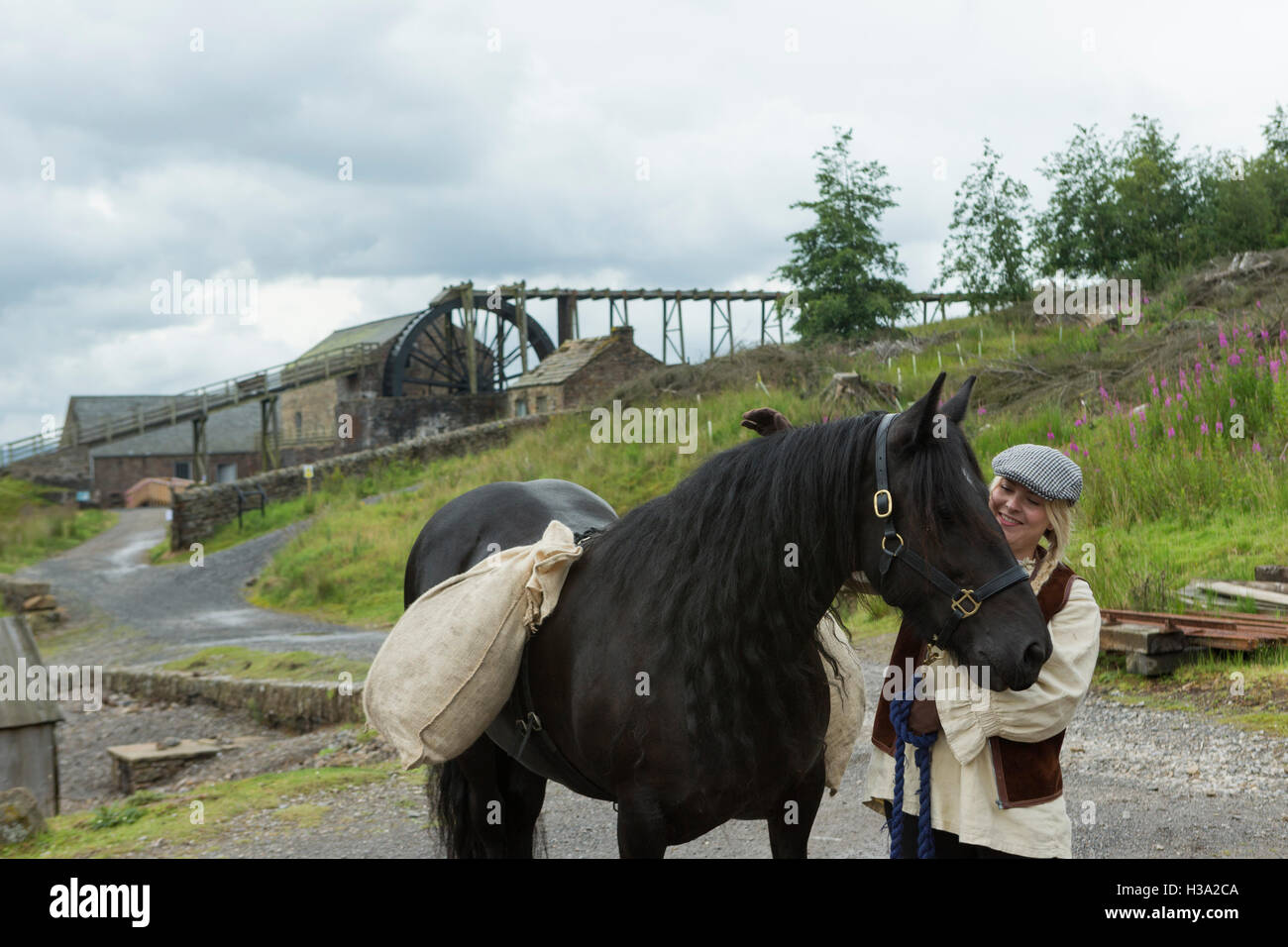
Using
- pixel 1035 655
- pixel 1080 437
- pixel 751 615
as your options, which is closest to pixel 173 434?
pixel 1080 437

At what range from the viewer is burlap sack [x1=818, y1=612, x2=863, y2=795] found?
2936 mm

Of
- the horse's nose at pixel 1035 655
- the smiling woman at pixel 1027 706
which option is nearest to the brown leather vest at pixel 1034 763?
the smiling woman at pixel 1027 706

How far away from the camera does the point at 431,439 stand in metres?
27.1

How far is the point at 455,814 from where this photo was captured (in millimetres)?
3996

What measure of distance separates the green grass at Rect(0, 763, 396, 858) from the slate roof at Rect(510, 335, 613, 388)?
2454 centimetres

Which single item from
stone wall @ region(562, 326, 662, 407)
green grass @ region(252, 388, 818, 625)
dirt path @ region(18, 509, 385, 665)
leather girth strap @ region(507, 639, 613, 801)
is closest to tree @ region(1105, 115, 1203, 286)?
green grass @ region(252, 388, 818, 625)

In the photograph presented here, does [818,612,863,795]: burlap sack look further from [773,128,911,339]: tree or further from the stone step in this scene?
[773,128,911,339]: tree

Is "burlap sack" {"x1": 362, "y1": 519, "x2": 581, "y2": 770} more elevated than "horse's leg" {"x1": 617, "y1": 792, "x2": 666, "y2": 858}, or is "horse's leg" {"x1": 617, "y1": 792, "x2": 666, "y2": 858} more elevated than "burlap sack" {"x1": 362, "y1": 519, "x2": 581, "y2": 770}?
"burlap sack" {"x1": 362, "y1": 519, "x2": 581, "y2": 770}

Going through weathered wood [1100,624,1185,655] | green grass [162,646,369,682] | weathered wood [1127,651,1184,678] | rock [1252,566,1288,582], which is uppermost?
rock [1252,566,1288,582]

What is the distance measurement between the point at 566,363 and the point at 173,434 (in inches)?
951

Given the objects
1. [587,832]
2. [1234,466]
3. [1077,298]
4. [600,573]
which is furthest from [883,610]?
[1077,298]

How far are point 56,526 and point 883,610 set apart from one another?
21634 mm

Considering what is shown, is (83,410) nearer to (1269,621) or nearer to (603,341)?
(603,341)

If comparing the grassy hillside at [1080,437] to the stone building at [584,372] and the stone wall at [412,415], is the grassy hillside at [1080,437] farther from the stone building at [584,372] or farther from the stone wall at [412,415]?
the stone wall at [412,415]
